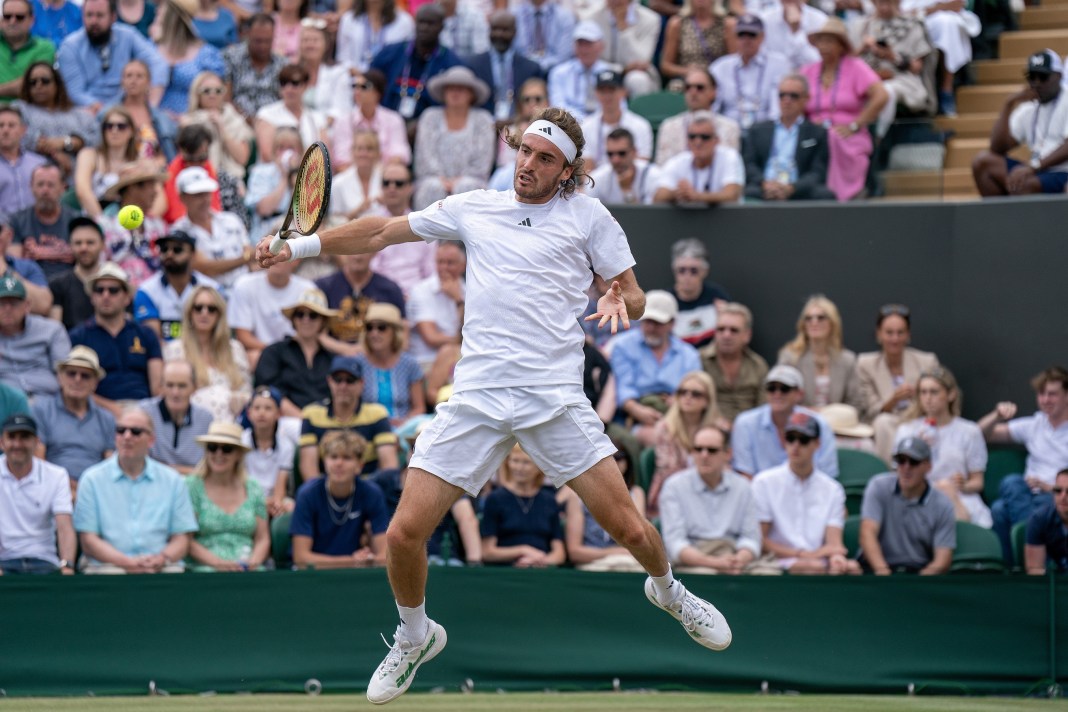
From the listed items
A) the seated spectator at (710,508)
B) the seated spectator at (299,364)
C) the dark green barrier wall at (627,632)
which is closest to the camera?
the dark green barrier wall at (627,632)

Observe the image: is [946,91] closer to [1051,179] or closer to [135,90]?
[1051,179]

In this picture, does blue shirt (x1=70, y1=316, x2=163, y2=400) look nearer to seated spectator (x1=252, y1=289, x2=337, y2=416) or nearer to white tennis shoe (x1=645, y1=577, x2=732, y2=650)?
seated spectator (x1=252, y1=289, x2=337, y2=416)

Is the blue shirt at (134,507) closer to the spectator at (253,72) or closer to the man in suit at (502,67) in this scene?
the spectator at (253,72)

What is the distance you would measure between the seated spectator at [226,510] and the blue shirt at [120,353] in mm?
1431

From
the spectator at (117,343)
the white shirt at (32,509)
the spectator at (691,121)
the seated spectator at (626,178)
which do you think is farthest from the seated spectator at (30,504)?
the spectator at (691,121)

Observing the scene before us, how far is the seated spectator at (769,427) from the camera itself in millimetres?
11789

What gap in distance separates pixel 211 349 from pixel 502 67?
4552 mm

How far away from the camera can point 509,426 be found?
7.07 metres

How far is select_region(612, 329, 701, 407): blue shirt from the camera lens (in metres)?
12.5

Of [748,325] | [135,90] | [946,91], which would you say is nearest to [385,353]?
[748,325]

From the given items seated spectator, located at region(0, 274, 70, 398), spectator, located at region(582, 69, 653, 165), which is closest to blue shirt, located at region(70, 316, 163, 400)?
seated spectator, located at region(0, 274, 70, 398)

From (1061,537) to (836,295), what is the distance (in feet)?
11.9

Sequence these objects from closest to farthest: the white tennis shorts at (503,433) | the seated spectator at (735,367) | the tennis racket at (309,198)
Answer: the white tennis shorts at (503,433), the tennis racket at (309,198), the seated spectator at (735,367)

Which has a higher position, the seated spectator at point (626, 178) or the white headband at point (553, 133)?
the white headband at point (553, 133)
